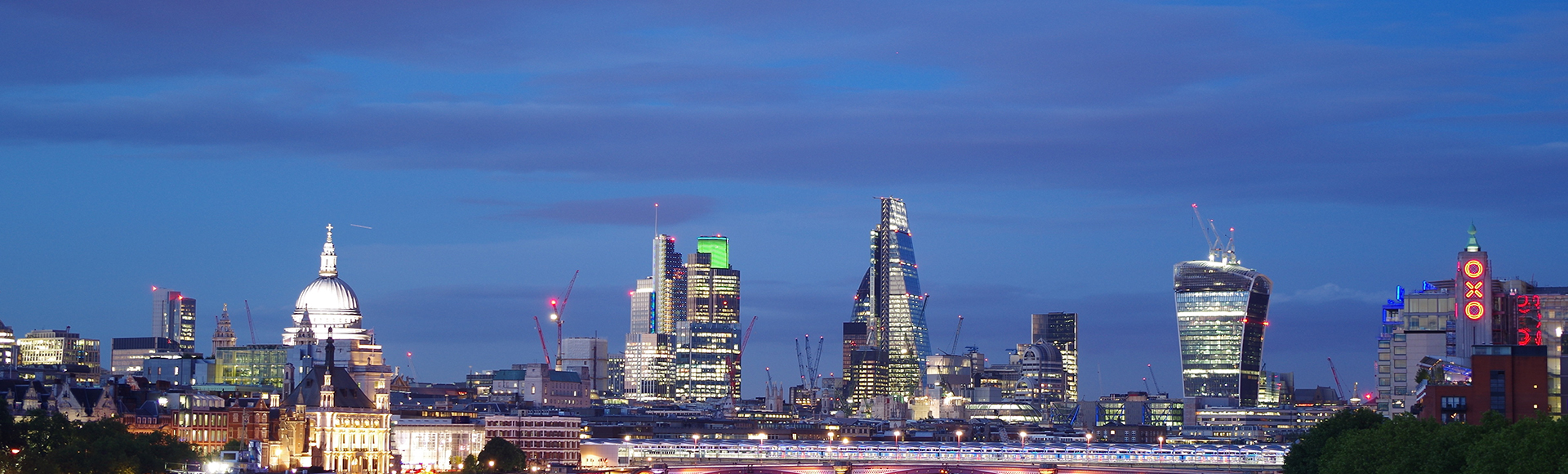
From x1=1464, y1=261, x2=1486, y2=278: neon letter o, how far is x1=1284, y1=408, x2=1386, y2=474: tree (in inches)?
563

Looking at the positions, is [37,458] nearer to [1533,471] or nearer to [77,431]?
[77,431]

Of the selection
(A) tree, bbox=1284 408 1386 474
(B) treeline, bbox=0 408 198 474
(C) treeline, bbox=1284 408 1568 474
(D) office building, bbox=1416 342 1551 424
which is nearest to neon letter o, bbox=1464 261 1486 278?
(A) tree, bbox=1284 408 1386 474

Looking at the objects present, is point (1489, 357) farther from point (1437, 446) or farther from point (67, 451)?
point (67, 451)

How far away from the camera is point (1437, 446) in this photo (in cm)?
12575

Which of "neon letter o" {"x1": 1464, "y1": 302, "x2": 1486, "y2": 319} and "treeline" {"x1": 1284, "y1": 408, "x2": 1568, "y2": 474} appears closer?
"treeline" {"x1": 1284, "y1": 408, "x2": 1568, "y2": 474}

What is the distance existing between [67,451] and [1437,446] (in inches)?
4308

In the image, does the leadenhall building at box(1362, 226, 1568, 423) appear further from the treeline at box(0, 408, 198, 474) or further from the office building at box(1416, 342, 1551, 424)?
the treeline at box(0, 408, 198, 474)

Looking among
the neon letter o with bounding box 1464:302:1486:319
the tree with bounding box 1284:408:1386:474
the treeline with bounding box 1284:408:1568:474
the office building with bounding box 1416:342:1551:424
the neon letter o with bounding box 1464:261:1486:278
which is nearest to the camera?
the treeline with bounding box 1284:408:1568:474

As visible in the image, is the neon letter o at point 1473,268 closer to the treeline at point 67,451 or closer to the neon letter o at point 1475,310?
the neon letter o at point 1475,310

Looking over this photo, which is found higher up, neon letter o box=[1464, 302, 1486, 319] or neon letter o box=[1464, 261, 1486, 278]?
neon letter o box=[1464, 261, 1486, 278]

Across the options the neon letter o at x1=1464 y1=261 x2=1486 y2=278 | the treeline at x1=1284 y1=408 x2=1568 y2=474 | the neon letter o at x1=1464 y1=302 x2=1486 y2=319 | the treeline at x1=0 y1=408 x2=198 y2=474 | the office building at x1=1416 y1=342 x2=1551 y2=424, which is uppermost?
the neon letter o at x1=1464 y1=261 x2=1486 y2=278

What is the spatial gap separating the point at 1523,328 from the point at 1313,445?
791 inches

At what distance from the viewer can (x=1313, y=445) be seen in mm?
182375

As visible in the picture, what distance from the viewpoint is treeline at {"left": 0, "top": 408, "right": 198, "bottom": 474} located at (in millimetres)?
174625
